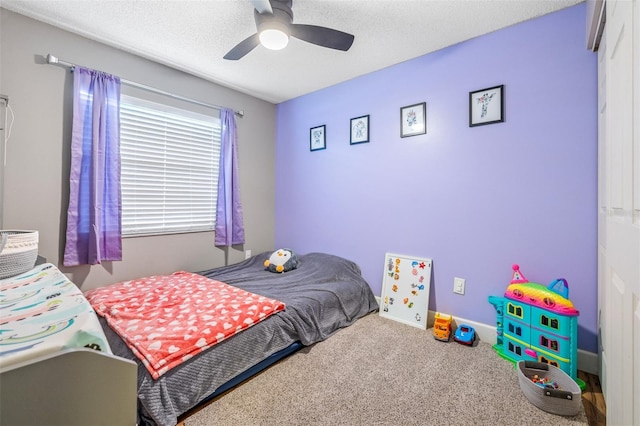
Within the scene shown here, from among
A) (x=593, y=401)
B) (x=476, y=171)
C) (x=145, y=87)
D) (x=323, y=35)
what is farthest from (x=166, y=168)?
(x=593, y=401)

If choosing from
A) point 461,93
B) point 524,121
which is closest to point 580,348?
point 524,121

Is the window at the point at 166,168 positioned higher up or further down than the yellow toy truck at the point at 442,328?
higher up

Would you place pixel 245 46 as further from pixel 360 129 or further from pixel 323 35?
pixel 360 129

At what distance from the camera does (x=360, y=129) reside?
2879 mm

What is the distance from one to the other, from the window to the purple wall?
124 centimetres

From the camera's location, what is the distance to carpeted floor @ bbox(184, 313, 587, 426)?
4.53 ft

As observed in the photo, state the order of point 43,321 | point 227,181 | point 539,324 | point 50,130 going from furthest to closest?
point 227,181 < point 50,130 < point 539,324 < point 43,321

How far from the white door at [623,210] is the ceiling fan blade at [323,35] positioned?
1257 millimetres

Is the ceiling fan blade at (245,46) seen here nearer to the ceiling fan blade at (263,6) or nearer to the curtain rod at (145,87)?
the ceiling fan blade at (263,6)

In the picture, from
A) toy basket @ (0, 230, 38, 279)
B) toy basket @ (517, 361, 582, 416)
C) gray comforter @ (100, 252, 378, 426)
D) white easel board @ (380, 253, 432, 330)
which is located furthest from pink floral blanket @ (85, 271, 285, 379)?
toy basket @ (517, 361, 582, 416)

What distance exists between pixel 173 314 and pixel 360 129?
2292 mm

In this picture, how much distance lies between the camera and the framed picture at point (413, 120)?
2465mm

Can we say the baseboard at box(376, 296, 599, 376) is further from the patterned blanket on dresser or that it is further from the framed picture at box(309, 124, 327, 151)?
A: the patterned blanket on dresser

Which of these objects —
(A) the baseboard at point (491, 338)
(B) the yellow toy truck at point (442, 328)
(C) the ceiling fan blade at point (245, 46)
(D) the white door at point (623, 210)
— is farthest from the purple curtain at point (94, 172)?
(D) the white door at point (623, 210)
